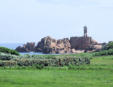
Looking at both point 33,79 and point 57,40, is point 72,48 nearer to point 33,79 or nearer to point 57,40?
point 57,40

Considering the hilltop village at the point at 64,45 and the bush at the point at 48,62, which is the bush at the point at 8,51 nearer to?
the bush at the point at 48,62

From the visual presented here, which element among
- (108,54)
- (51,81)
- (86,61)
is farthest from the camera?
(108,54)

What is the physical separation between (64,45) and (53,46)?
3382mm

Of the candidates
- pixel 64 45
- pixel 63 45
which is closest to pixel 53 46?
pixel 63 45

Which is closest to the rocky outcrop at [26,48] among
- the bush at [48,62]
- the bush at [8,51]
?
the bush at [8,51]

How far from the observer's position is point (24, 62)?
87.2 feet

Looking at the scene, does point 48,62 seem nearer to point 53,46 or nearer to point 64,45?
point 53,46

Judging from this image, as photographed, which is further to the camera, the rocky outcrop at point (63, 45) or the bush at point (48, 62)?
the rocky outcrop at point (63, 45)

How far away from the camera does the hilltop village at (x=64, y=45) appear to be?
7506cm

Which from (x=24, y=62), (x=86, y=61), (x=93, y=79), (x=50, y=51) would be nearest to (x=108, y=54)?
(x=86, y=61)

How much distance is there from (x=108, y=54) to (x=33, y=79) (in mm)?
22643

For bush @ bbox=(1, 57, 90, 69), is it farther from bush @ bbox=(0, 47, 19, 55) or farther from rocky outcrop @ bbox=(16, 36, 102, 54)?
rocky outcrop @ bbox=(16, 36, 102, 54)

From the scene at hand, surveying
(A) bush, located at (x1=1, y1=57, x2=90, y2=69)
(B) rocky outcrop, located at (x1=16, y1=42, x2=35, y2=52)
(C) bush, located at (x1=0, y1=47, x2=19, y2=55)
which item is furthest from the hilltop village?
(A) bush, located at (x1=1, y1=57, x2=90, y2=69)

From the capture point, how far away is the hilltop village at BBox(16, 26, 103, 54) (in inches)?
2955
